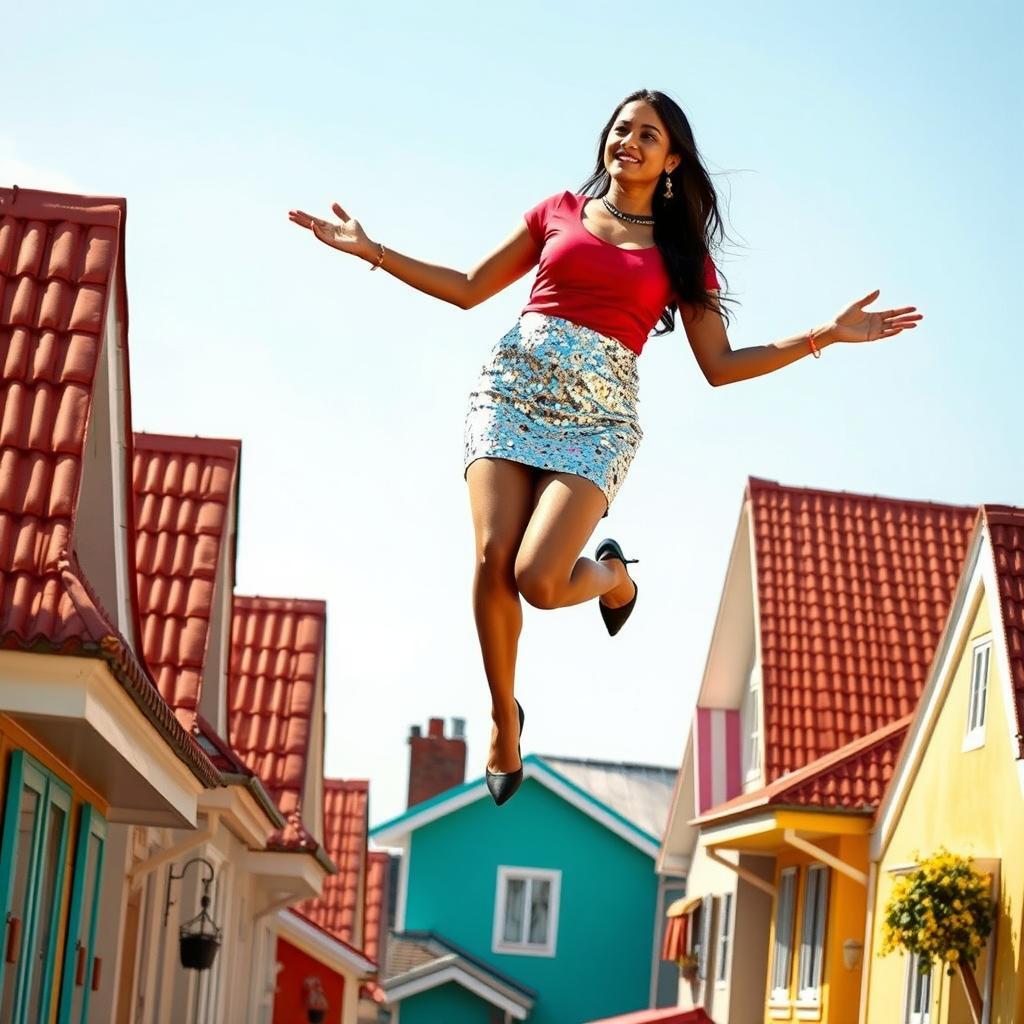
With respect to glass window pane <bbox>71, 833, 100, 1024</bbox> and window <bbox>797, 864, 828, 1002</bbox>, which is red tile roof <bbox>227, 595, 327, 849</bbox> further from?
glass window pane <bbox>71, 833, 100, 1024</bbox>

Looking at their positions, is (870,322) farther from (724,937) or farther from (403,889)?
(403,889)

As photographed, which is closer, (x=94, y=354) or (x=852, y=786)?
(x=94, y=354)

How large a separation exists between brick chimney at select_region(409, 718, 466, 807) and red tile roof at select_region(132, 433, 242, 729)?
24154 mm

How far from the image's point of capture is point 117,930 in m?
13.2

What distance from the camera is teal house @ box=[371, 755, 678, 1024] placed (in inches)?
1428

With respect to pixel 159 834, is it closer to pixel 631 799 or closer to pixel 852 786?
pixel 852 786

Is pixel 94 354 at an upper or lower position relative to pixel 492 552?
upper

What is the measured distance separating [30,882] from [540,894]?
27.2 m

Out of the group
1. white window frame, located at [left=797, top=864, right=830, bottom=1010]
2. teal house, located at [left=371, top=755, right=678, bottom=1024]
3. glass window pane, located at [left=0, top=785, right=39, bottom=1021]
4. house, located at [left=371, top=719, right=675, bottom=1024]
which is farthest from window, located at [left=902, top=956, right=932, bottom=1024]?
house, located at [left=371, top=719, right=675, bottom=1024]

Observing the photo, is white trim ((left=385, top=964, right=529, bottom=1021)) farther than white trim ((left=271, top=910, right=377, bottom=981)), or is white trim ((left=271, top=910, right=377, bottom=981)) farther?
white trim ((left=385, top=964, right=529, bottom=1021))

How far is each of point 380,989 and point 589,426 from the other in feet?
96.3

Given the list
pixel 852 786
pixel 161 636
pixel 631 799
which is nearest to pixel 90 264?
pixel 161 636

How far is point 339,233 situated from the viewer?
6.07 m

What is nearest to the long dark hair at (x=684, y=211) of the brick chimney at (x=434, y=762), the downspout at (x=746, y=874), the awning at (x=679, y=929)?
the downspout at (x=746, y=874)
